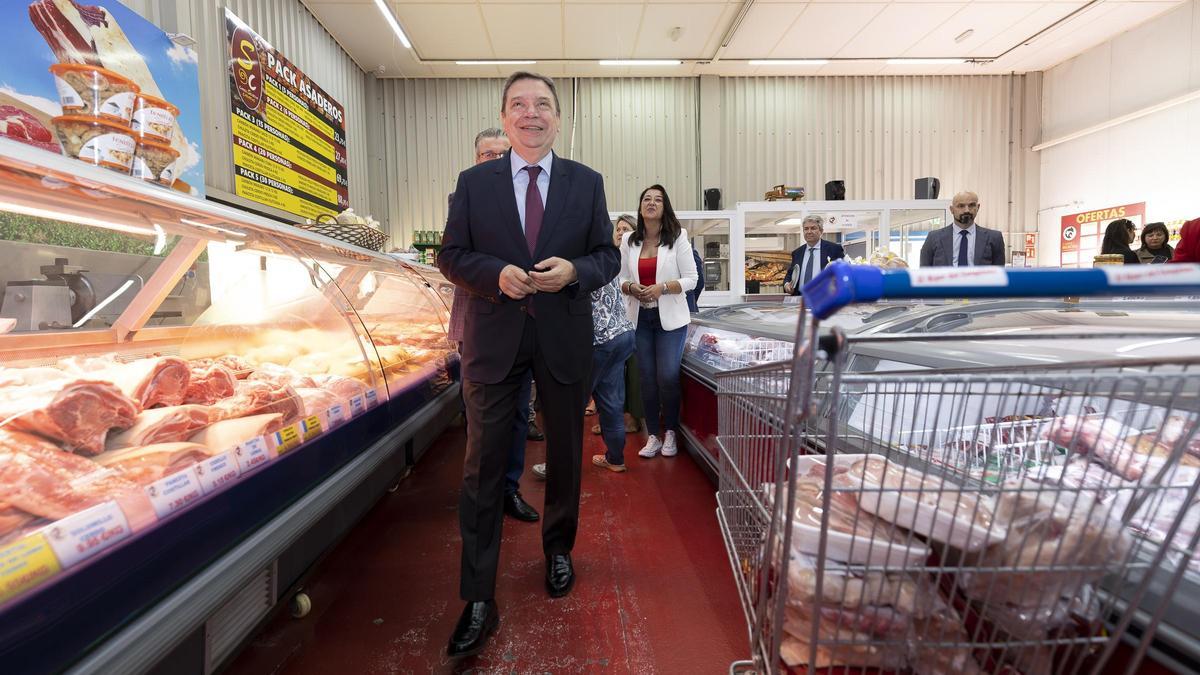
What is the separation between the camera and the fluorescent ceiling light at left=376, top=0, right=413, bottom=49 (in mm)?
5641

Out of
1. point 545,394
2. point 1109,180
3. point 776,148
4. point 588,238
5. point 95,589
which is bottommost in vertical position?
point 95,589

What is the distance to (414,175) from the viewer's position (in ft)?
24.7

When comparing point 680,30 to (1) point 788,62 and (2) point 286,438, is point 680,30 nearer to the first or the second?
(1) point 788,62

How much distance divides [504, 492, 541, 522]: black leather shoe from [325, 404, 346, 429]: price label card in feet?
3.16

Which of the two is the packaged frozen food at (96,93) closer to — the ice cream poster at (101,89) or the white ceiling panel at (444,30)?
the ice cream poster at (101,89)

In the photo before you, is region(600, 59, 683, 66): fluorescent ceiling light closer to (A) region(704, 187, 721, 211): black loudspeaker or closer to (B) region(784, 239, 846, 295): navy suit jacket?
(A) region(704, 187, 721, 211): black loudspeaker

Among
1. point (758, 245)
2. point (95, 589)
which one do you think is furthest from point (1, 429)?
point (758, 245)

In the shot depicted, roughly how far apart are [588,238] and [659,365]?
5.54ft

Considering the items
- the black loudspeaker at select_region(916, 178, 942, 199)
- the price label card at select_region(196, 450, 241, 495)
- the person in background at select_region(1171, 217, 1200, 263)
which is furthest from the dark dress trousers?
the black loudspeaker at select_region(916, 178, 942, 199)

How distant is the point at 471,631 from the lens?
158cm

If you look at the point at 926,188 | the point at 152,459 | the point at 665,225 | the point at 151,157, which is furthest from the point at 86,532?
the point at 926,188

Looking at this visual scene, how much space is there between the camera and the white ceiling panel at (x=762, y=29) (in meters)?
5.86

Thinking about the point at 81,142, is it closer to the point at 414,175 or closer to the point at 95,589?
the point at 95,589

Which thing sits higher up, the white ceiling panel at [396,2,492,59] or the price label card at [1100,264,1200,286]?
the white ceiling panel at [396,2,492,59]
